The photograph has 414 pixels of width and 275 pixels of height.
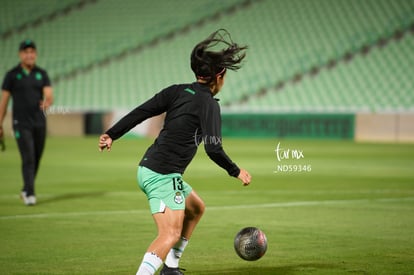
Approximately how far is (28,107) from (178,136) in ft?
22.1

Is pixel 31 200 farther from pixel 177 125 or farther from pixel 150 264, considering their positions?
pixel 150 264

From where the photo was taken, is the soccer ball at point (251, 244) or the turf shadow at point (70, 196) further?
the turf shadow at point (70, 196)

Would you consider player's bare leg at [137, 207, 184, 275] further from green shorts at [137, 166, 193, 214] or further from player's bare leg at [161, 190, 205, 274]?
player's bare leg at [161, 190, 205, 274]

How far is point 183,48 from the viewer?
133 ft

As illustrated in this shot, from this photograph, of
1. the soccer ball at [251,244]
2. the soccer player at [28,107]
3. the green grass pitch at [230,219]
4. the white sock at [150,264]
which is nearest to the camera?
the white sock at [150,264]

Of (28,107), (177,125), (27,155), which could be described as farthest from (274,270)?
(28,107)

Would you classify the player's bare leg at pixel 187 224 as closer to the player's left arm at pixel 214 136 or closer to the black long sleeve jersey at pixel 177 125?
the black long sleeve jersey at pixel 177 125

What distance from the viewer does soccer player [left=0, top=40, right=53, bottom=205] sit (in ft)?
40.1

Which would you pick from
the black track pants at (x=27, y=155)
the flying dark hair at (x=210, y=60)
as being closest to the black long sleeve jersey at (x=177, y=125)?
the flying dark hair at (x=210, y=60)

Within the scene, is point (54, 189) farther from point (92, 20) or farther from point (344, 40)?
point (92, 20)

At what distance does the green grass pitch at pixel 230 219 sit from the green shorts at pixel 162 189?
1352mm

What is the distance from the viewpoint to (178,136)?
614 centimetres

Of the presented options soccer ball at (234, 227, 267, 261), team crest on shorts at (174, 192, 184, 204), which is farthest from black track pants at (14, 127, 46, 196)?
team crest on shorts at (174, 192, 184, 204)

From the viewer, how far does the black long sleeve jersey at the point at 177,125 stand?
6.07 meters
